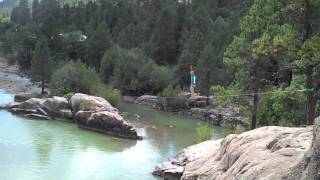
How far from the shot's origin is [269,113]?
36.2 m

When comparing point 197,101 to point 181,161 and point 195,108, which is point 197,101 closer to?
point 195,108

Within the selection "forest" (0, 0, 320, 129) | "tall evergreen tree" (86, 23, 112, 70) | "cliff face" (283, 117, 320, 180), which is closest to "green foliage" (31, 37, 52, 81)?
"forest" (0, 0, 320, 129)

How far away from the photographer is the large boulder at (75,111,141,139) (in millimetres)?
50438

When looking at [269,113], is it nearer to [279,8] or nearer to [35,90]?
[279,8]

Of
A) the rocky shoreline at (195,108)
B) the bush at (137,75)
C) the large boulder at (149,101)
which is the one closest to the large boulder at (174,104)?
the rocky shoreline at (195,108)

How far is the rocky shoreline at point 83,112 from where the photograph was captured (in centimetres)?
5103

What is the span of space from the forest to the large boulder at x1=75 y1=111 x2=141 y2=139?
11655mm

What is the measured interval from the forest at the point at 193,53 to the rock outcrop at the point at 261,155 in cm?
566

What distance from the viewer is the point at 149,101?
7956 centimetres

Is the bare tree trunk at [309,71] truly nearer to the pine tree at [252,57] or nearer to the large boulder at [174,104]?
the pine tree at [252,57]

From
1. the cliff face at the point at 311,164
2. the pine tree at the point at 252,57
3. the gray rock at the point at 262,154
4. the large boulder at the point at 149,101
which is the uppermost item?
the pine tree at the point at 252,57

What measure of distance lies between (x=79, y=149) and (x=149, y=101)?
36.4 metres

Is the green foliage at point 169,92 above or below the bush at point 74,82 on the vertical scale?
below

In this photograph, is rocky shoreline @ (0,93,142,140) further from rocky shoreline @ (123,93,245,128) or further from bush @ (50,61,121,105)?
rocky shoreline @ (123,93,245,128)
